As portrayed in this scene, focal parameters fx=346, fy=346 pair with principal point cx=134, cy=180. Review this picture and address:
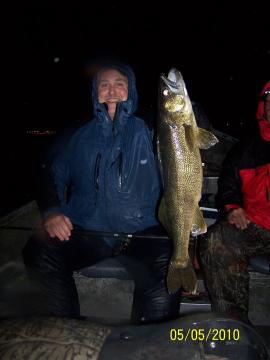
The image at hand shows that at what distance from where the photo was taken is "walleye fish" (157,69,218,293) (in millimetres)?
2344

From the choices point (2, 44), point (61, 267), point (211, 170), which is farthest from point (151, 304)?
point (2, 44)

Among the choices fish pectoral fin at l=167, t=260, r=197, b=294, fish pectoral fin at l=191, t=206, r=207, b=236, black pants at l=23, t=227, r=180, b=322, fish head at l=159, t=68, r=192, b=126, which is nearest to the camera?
fish head at l=159, t=68, r=192, b=126

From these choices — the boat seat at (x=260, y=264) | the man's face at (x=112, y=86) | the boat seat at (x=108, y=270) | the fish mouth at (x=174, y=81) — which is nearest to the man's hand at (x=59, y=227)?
the boat seat at (x=108, y=270)

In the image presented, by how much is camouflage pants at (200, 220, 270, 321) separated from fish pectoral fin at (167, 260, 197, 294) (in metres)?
0.55

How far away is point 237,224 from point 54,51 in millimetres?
71014

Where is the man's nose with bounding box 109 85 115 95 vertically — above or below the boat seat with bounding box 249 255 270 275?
above

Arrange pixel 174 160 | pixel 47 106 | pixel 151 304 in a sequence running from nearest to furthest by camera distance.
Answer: pixel 174 160, pixel 151 304, pixel 47 106

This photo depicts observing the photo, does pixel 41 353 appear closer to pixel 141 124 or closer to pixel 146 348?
pixel 146 348

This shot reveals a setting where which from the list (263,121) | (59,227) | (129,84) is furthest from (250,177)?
(59,227)

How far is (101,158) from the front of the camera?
3404mm

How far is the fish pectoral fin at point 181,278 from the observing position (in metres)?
2.72

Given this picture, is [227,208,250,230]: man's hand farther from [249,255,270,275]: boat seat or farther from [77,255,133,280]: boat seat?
[77,255,133,280]: boat seat
